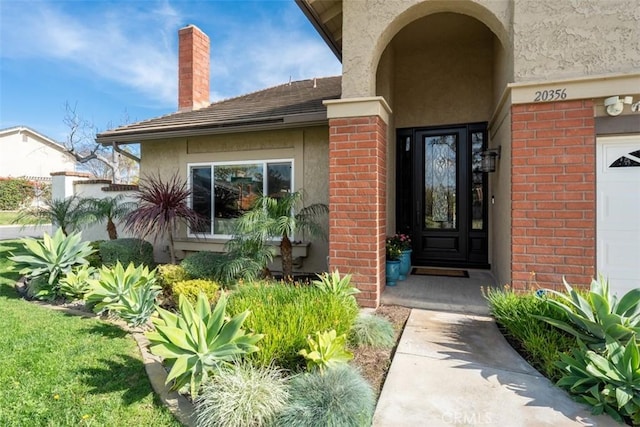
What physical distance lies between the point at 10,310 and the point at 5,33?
1351 cm

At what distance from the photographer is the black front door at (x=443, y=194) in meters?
7.64

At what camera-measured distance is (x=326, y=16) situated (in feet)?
20.7

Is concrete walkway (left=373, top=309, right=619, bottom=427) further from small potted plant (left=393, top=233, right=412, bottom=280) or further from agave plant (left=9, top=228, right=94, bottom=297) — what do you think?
agave plant (left=9, top=228, right=94, bottom=297)

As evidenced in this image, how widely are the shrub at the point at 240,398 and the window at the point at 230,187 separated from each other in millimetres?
5496

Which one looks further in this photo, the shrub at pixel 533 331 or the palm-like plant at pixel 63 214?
the palm-like plant at pixel 63 214

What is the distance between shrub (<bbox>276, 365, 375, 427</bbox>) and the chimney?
972 centimetres

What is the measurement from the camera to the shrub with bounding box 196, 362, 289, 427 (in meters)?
2.61

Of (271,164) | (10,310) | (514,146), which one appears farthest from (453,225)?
(10,310)

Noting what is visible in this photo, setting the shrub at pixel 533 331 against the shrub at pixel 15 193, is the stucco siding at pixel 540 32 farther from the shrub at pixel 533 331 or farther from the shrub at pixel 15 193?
the shrub at pixel 15 193

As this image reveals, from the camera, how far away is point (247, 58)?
19656 mm

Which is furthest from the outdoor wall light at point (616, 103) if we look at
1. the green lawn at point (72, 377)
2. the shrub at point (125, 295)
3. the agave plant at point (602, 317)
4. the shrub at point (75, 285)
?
the shrub at point (75, 285)

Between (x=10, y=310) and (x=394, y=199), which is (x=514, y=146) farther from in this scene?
(x=10, y=310)

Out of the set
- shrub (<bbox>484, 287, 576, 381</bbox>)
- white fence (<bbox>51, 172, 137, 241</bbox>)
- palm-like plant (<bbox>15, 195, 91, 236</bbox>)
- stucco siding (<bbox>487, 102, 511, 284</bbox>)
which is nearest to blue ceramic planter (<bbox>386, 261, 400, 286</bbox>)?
stucco siding (<bbox>487, 102, 511, 284</bbox>)

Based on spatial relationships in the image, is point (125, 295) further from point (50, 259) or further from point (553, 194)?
point (553, 194)
